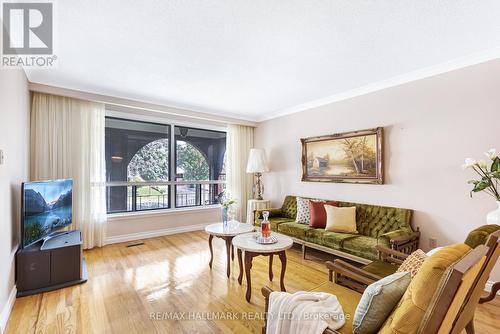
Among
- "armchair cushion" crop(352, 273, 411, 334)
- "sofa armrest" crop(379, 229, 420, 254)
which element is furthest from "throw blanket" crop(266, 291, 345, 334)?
"sofa armrest" crop(379, 229, 420, 254)

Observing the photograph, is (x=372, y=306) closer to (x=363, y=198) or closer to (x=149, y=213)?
(x=363, y=198)

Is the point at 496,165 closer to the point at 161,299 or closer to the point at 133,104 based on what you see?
the point at 161,299

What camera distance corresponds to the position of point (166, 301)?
2354 millimetres

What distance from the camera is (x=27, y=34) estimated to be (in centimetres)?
216

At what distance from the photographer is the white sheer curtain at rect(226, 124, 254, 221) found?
5.40 m

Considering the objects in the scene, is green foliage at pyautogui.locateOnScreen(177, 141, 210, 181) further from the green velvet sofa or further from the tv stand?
the tv stand

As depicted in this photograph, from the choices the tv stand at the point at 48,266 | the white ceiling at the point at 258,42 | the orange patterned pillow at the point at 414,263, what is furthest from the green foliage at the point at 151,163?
the orange patterned pillow at the point at 414,263

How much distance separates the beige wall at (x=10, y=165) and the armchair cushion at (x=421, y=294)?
2841 mm

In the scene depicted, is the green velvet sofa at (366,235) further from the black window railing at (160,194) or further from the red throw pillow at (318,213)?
the black window railing at (160,194)

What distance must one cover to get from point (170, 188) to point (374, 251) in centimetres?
385

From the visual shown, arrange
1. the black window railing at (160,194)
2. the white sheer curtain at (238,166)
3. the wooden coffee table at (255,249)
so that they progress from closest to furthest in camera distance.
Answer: the wooden coffee table at (255,249), the black window railing at (160,194), the white sheer curtain at (238,166)

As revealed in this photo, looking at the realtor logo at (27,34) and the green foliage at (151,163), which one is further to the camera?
the green foliage at (151,163)

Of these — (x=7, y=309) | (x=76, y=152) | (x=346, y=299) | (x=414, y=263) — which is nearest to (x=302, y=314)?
(x=346, y=299)

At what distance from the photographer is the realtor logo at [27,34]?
1.84 metres
